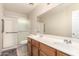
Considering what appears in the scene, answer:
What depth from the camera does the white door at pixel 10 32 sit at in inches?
150

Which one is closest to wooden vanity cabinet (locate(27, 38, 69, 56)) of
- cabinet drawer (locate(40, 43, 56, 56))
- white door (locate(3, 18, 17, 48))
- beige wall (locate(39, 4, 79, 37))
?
cabinet drawer (locate(40, 43, 56, 56))

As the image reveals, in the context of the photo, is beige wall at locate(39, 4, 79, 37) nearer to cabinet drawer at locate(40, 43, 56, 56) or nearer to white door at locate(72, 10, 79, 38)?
white door at locate(72, 10, 79, 38)

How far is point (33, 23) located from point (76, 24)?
1891 millimetres

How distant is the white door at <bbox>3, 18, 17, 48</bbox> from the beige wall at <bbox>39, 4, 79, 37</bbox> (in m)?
1.95

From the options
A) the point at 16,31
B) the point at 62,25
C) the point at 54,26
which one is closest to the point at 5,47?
the point at 16,31

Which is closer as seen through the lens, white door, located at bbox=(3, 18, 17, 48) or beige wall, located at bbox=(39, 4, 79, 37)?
beige wall, located at bbox=(39, 4, 79, 37)

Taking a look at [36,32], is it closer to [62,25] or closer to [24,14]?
[24,14]

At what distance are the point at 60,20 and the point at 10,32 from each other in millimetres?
2608

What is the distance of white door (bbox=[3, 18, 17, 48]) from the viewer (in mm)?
3802

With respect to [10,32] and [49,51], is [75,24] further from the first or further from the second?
[10,32]

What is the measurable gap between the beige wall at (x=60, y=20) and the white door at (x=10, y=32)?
195 cm

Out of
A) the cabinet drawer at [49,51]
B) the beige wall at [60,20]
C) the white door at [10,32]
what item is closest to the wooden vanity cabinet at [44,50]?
the cabinet drawer at [49,51]

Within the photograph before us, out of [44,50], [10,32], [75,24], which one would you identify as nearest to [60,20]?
[75,24]

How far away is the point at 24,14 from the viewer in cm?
294
